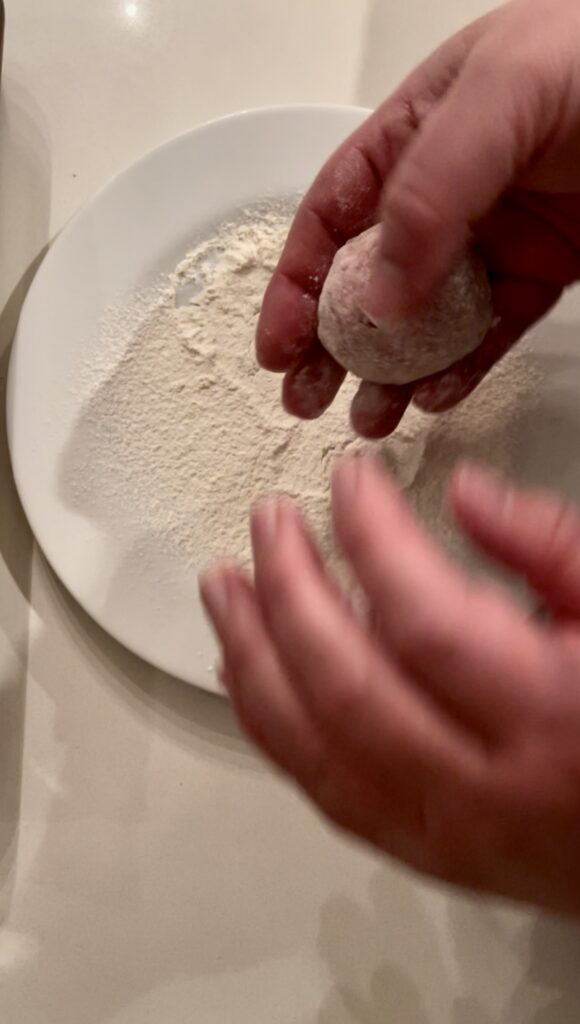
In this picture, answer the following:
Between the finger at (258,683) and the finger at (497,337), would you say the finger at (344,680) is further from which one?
the finger at (497,337)

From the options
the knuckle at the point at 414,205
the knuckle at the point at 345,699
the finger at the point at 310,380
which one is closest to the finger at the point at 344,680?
the knuckle at the point at 345,699

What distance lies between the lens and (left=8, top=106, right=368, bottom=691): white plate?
23.1 inches

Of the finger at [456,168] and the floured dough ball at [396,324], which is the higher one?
the finger at [456,168]

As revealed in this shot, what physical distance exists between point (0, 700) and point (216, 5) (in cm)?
58

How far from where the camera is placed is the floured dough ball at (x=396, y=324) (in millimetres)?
509

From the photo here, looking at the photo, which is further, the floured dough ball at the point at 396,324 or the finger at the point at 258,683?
the floured dough ball at the point at 396,324

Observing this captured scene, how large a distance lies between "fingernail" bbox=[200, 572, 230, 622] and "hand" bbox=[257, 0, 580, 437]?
0.21 metres

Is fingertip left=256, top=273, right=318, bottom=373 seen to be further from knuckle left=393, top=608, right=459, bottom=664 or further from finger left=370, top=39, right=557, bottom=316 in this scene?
knuckle left=393, top=608, right=459, bottom=664

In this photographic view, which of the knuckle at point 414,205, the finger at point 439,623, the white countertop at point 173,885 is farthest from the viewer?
the white countertop at point 173,885

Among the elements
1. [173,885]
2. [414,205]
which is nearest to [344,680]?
[414,205]

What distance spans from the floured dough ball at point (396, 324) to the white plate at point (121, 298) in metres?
0.14

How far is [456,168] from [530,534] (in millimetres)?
225

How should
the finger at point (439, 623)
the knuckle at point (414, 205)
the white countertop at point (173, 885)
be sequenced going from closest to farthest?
1. the finger at point (439, 623)
2. the knuckle at point (414, 205)
3. the white countertop at point (173, 885)

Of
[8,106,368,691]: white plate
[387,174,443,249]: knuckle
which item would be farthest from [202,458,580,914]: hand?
[8,106,368,691]: white plate
